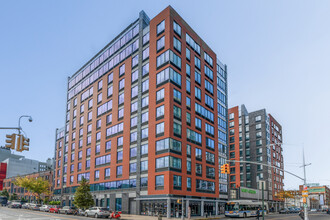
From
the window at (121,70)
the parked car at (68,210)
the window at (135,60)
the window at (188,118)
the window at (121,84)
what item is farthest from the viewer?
the window at (121,70)

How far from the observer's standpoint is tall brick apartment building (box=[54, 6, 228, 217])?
5428 centimetres

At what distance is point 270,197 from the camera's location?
108875 millimetres

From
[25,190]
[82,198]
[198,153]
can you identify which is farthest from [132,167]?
[25,190]

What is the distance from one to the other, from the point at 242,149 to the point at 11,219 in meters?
92.7

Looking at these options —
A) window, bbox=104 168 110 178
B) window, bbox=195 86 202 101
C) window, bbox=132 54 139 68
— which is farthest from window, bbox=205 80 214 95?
window, bbox=104 168 110 178

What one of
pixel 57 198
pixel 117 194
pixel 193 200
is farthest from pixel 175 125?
pixel 57 198

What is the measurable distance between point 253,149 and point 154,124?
225ft

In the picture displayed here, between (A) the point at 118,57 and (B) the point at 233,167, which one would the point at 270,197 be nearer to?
(B) the point at 233,167

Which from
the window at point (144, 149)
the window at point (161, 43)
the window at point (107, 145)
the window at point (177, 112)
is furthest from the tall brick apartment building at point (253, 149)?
the window at point (161, 43)

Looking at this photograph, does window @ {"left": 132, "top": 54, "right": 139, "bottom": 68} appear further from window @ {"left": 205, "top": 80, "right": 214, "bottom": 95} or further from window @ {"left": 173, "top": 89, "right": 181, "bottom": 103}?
window @ {"left": 205, "top": 80, "right": 214, "bottom": 95}

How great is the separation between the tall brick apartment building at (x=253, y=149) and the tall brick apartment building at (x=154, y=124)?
1301 inches

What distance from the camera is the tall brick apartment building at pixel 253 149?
359 ft

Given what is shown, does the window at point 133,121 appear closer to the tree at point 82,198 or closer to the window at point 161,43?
the window at point 161,43

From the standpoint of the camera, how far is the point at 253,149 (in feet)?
374
